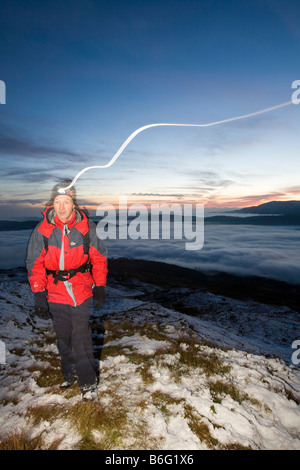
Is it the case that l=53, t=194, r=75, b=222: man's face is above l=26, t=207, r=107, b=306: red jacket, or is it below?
above

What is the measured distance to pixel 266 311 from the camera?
28250mm

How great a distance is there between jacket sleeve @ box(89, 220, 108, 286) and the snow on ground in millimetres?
2223

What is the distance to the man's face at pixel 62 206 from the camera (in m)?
4.22

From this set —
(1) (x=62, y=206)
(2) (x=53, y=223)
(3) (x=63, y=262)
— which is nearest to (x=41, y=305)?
(3) (x=63, y=262)

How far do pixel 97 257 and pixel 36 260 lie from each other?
113 cm

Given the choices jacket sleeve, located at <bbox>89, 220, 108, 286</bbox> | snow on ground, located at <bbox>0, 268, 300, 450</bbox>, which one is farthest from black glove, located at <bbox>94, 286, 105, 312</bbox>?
snow on ground, located at <bbox>0, 268, 300, 450</bbox>

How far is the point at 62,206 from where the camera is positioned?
4223mm

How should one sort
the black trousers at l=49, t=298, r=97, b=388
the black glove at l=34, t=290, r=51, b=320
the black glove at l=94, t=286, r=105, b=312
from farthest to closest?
the black glove at l=94, t=286, r=105, b=312, the black glove at l=34, t=290, r=51, b=320, the black trousers at l=49, t=298, r=97, b=388

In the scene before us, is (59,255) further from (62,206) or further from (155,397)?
(155,397)

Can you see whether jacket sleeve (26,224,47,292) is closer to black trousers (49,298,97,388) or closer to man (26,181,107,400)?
man (26,181,107,400)

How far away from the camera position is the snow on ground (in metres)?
3.50
